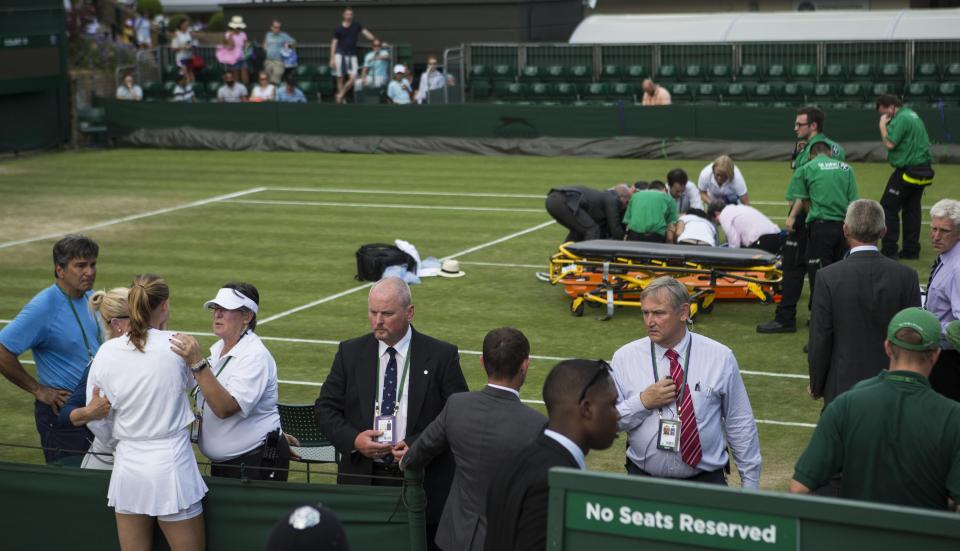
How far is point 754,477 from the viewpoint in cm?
646

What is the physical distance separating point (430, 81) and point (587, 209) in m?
17.0

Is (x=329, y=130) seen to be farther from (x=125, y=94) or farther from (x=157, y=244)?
(x=157, y=244)

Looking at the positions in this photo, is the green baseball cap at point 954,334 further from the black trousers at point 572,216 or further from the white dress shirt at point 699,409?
the black trousers at point 572,216

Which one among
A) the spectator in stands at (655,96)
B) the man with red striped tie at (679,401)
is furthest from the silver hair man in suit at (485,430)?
the spectator in stands at (655,96)

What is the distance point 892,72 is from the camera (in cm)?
3088

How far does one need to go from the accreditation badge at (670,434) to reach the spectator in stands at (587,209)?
33.6 feet

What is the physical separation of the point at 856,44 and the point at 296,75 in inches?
602

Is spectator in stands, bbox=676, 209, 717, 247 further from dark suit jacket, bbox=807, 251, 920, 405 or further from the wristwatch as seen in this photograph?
the wristwatch

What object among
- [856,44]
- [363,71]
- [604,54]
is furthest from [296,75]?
[856,44]

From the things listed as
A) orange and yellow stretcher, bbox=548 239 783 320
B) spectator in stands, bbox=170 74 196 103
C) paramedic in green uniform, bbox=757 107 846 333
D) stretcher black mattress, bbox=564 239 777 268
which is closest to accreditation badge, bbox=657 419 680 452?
paramedic in green uniform, bbox=757 107 846 333

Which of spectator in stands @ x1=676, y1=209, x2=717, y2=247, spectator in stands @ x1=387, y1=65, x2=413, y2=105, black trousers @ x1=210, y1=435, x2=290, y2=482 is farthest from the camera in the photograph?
spectator in stands @ x1=387, y1=65, x2=413, y2=105

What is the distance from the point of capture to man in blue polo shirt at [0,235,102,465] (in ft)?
25.6

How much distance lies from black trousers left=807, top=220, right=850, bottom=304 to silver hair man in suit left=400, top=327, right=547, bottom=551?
774 cm

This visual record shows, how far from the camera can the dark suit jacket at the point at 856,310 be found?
26.0 ft
